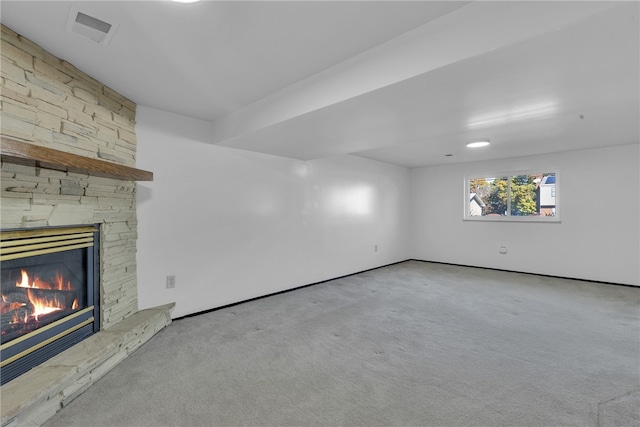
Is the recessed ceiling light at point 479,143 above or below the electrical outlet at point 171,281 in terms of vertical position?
above

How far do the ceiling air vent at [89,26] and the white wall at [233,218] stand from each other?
1.13 m

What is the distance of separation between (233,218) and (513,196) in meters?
5.06

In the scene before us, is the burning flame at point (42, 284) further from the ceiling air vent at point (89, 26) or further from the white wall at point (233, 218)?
the ceiling air vent at point (89, 26)

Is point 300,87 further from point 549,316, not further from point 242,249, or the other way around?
→ point 549,316

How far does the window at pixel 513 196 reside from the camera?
16.3 ft

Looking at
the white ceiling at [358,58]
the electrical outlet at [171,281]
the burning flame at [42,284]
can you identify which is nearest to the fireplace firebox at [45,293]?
the burning flame at [42,284]

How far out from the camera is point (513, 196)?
5.36m

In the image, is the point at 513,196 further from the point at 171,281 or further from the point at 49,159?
the point at 49,159

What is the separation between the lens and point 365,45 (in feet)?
5.80

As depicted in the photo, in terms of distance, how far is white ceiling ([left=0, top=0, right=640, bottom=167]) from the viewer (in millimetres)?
1393

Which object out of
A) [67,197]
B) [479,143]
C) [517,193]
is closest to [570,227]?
[517,193]

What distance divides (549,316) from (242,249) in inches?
138

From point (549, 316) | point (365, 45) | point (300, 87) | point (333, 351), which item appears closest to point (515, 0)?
point (365, 45)

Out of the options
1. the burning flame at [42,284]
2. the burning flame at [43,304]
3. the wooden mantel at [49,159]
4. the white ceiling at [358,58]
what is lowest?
the burning flame at [43,304]
